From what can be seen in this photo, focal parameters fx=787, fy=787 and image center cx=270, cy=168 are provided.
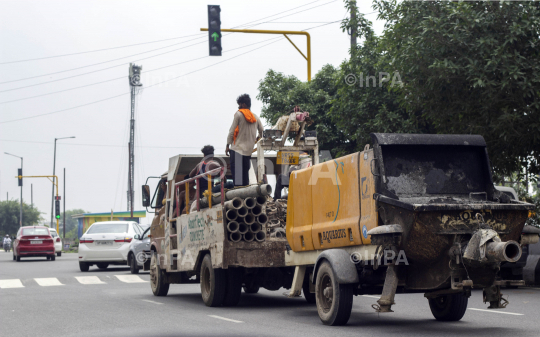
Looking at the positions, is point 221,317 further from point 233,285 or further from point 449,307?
point 449,307

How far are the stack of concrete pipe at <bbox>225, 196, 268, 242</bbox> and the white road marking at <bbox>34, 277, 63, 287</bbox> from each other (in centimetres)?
857

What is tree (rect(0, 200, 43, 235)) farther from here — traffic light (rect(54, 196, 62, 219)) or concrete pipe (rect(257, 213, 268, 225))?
concrete pipe (rect(257, 213, 268, 225))

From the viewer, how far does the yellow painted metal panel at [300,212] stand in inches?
398

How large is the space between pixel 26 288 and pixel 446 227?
11.8m

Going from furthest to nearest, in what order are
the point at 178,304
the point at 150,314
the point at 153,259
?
the point at 153,259 < the point at 178,304 < the point at 150,314

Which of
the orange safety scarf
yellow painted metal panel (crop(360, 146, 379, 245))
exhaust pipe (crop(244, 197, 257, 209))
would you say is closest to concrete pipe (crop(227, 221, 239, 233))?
exhaust pipe (crop(244, 197, 257, 209))

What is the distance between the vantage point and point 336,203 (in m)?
9.41

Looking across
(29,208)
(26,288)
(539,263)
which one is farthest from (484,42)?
(29,208)

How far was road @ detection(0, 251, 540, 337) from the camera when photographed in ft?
29.5

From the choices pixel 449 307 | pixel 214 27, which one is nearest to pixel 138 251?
pixel 214 27

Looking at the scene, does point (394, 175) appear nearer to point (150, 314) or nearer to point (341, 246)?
point (341, 246)

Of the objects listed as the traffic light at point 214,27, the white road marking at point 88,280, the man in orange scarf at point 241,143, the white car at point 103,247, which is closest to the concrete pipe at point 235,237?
the man in orange scarf at point 241,143

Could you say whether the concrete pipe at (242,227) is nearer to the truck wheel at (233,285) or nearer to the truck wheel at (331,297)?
the truck wheel at (233,285)

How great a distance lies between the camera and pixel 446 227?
8.16 meters
